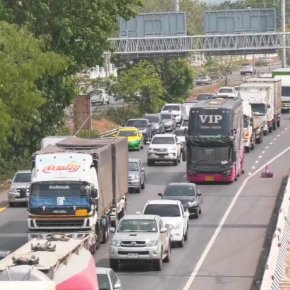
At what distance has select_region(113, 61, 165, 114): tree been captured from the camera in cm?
9600

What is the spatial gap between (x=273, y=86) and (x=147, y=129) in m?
10.9

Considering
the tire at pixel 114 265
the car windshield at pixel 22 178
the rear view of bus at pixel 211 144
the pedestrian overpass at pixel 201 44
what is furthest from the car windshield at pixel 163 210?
the pedestrian overpass at pixel 201 44

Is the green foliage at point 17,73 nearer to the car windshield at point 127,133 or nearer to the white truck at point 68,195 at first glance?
the white truck at point 68,195

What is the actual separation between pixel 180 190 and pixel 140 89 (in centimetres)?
4996

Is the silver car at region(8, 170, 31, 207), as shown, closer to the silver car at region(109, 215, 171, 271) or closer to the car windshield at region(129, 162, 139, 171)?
the car windshield at region(129, 162, 139, 171)

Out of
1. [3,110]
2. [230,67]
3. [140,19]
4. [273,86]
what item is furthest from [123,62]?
[3,110]

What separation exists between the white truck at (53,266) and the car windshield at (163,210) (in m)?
13.2

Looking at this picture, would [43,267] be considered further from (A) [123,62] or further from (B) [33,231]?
(A) [123,62]

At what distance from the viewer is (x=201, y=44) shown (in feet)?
378

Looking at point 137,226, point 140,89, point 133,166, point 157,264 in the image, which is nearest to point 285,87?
point 140,89

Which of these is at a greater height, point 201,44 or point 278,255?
point 201,44

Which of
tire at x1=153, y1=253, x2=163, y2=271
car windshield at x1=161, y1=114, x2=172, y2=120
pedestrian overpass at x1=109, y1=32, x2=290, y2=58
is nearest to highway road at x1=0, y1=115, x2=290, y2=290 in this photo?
tire at x1=153, y1=253, x2=163, y2=271

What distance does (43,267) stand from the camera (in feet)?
79.5

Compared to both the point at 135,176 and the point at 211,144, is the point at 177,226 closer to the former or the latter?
the point at 135,176
